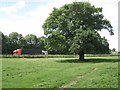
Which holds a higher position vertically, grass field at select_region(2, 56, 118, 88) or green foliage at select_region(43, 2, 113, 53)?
green foliage at select_region(43, 2, 113, 53)

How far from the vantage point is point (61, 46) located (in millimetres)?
58969

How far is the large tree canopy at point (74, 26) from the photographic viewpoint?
57.0 metres

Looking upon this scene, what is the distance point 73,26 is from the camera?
5931 centimetres

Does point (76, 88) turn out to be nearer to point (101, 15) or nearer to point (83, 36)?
point (83, 36)

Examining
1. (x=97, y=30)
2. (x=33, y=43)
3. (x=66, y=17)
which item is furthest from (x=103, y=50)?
(x=33, y=43)

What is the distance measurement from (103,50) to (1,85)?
41.4m

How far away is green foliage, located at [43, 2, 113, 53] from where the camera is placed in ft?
188

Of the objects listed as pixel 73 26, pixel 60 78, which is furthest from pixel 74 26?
pixel 60 78

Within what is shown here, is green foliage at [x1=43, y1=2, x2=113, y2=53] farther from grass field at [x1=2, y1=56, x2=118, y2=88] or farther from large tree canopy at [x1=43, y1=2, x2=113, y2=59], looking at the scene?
grass field at [x1=2, y1=56, x2=118, y2=88]

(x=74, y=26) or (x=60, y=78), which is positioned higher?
(x=74, y=26)

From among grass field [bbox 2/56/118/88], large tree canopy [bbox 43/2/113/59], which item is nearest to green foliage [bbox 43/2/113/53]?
large tree canopy [bbox 43/2/113/59]

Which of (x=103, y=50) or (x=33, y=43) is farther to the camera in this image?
(x=33, y=43)

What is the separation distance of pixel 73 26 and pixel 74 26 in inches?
9.8

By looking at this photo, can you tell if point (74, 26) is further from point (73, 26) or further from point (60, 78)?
point (60, 78)
